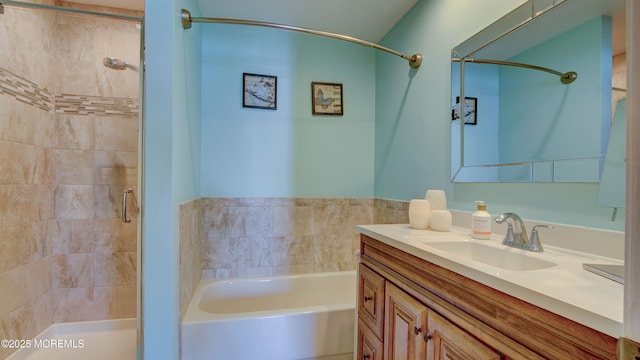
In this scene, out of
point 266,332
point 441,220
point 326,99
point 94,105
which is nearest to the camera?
point 441,220

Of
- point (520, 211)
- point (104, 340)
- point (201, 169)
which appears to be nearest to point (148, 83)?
point (201, 169)

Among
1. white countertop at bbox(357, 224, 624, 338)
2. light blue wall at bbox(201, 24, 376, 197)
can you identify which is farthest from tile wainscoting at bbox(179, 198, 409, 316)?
white countertop at bbox(357, 224, 624, 338)

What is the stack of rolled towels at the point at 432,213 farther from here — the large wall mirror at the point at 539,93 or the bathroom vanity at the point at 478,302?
the large wall mirror at the point at 539,93

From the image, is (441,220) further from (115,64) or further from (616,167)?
(115,64)

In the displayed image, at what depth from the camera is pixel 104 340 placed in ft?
6.89

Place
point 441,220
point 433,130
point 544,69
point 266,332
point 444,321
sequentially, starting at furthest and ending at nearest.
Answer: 1. point 433,130
2. point 266,332
3. point 441,220
4. point 544,69
5. point 444,321

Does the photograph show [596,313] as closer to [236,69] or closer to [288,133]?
[288,133]

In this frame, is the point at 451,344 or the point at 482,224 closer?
the point at 451,344

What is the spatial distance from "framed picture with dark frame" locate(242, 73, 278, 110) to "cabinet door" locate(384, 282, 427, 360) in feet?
5.57

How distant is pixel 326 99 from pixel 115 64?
65.6 inches

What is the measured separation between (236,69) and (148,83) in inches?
41.6

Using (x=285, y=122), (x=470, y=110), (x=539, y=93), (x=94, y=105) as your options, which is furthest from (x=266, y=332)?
(x=94, y=105)

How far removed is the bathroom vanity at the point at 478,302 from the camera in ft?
1.72

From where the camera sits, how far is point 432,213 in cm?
146
